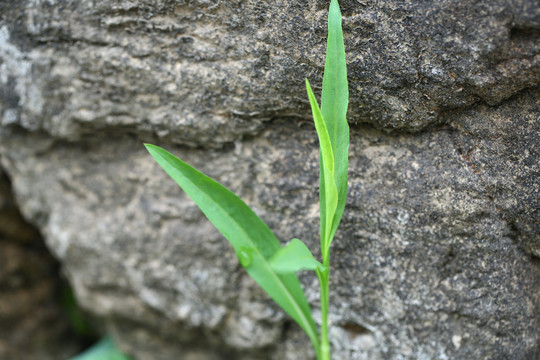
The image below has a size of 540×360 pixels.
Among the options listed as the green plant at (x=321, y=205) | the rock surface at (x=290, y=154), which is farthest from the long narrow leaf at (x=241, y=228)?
the rock surface at (x=290, y=154)

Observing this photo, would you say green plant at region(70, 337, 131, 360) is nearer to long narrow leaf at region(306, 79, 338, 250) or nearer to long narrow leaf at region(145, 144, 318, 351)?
long narrow leaf at region(145, 144, 318, 351)

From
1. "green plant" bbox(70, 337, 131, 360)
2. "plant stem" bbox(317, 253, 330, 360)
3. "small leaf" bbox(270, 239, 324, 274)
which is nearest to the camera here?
"small leaf" bbox(270, 239, 324, 274)

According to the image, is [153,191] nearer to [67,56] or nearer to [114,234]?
[114,234]

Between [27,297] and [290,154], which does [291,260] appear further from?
[27,297]

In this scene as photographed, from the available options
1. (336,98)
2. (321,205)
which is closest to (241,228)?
(321,205)

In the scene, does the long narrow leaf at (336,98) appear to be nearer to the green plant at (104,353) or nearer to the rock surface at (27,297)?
the green plant at (104,353)

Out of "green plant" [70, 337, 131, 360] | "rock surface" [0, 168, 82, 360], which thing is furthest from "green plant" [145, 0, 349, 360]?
"rock surface" [0, 168, 82, 360]

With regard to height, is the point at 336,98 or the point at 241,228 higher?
the point at 336,98
